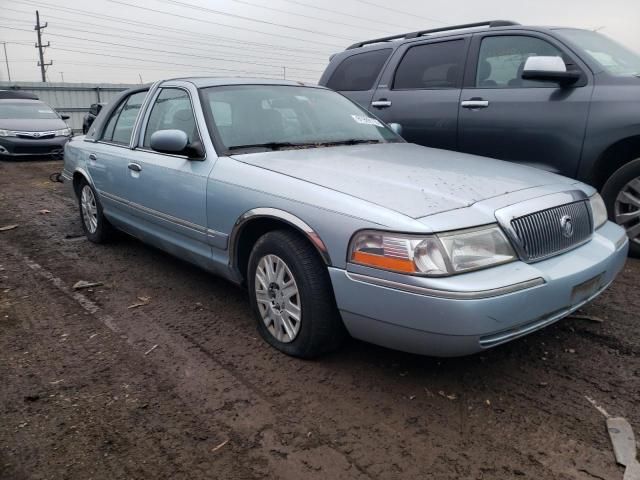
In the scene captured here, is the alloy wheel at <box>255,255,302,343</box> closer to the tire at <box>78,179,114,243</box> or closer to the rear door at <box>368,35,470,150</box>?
the tire at <box>78,179,114,243</box>

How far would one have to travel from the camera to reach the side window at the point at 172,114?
12.5 ft

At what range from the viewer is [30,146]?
1265cm

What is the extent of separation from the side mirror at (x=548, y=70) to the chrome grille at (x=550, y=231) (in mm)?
1718

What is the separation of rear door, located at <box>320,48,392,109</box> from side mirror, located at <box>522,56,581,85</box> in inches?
76.0

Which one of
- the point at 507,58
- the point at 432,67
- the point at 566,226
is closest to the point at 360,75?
the point at 432,67

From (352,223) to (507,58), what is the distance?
128 inches

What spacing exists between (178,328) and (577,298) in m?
2.34

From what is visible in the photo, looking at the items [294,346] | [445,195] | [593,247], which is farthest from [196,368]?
[593,247]

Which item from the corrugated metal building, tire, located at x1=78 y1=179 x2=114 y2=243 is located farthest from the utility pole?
tire, located at x1=78 y1=179 x2=114 y2=243

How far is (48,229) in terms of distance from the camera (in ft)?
20.3

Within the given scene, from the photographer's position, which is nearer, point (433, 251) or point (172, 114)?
point (433, 251)

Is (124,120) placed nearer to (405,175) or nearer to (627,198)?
(405,175)

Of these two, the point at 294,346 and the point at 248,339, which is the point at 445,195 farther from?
the point at 248,339

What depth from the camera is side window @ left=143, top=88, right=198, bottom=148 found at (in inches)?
150
